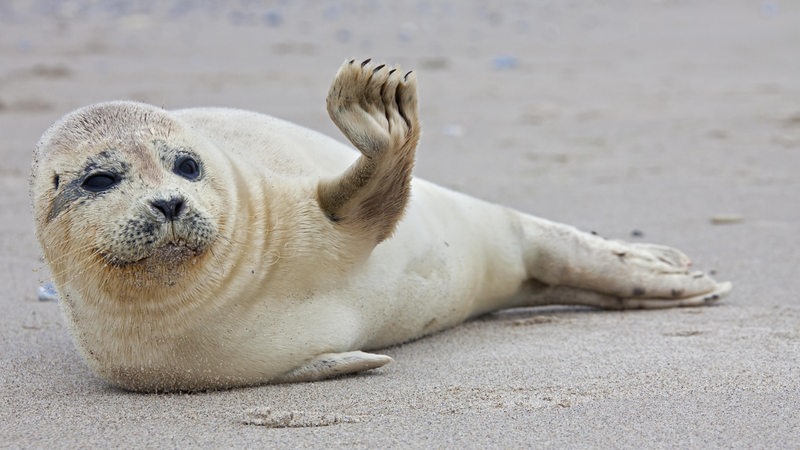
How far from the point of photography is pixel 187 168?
2789 mm

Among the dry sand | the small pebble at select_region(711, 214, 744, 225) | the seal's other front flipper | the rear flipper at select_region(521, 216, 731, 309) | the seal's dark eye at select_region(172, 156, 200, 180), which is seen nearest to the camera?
the dry sand

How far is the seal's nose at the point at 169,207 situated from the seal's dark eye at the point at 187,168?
187 mm

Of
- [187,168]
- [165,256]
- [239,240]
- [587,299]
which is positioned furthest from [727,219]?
[165,256]

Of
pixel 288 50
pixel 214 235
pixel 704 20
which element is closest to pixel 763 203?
pixel 214 235

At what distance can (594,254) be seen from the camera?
3.91 meters

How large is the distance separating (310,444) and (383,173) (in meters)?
0.85

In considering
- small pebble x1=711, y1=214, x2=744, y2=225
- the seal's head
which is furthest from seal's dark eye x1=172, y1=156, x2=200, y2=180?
small pebble x1=711, y1=214, x2=744, y2=225

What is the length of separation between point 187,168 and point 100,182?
0.21 m

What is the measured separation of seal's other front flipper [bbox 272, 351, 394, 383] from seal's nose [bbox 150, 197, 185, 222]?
0.56m

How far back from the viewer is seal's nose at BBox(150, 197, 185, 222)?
8.41ft

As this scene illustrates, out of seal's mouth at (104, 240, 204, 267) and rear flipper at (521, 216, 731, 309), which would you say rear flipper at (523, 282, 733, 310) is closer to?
rear flipper at (521, 216, 731, 309)

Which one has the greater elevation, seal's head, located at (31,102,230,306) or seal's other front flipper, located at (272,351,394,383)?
seal's head, located at (31,102,230,306)

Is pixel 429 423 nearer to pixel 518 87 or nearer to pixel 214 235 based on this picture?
pixel 214 235

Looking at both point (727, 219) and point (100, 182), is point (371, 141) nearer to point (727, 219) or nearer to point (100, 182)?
point (100, 182)
